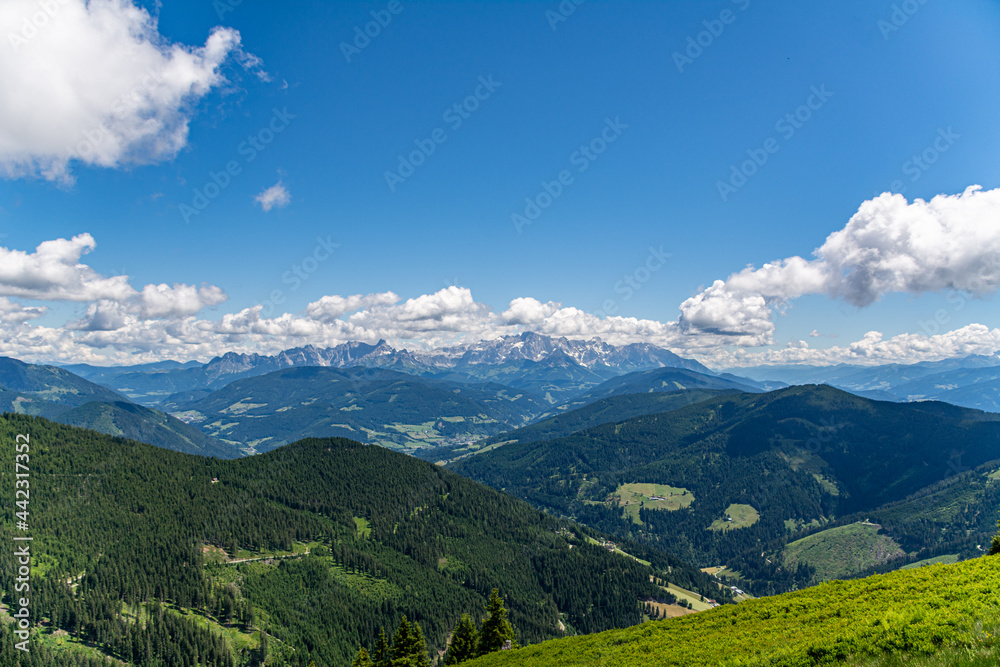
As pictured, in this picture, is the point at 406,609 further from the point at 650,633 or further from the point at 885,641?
the point at 885,641

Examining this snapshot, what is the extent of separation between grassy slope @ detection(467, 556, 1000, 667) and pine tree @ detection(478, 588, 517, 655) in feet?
60.3

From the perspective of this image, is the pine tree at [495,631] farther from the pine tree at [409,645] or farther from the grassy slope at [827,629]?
the grassy slope at [827,629]

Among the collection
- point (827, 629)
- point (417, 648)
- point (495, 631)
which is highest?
point (827, 629)

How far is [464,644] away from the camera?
75750mm

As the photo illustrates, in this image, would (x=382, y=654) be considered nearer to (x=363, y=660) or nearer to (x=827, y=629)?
(x=363, y=660)

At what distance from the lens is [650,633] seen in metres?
47.5

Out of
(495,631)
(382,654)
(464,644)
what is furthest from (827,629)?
(382,654)

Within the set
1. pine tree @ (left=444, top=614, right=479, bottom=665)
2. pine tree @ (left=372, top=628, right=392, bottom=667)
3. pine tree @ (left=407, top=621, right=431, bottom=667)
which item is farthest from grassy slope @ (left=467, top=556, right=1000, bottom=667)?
pine tree @ (left=372, top=628, right=392, bottom=667)

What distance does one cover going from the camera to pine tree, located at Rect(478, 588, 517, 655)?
73.9 metres

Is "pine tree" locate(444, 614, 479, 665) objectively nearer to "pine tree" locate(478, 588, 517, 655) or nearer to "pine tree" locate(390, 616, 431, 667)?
"pine tree" locate(478, 588, 517, 655)

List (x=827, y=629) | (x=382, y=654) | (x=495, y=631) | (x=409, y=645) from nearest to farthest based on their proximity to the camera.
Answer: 1. (x=827, y=629)
2. (x=409, y=645)
3. (x=495, y=631)
4. (x=382, y=654)

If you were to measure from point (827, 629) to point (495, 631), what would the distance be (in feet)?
194

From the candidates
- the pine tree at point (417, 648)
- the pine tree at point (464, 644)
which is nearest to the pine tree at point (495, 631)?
the pine tree at point (464, 644)

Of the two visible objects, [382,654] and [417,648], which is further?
[382,654]
